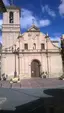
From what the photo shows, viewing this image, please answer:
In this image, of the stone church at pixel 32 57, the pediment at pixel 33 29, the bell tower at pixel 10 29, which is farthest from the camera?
the bell tower at pixel 10 29

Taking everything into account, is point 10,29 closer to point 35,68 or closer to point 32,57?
point 32,57

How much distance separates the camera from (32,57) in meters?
38.2

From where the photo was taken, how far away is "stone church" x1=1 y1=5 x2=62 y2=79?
3747 centimetres

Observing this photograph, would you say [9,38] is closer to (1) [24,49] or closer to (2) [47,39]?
(1) [24,49]

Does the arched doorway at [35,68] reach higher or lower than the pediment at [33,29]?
lower

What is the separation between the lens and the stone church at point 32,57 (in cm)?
3747

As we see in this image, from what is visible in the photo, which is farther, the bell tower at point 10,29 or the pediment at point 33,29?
the bell tower at point 10,29

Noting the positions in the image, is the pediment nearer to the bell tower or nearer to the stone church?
the stone church

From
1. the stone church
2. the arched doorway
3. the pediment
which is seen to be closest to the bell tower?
the stone church

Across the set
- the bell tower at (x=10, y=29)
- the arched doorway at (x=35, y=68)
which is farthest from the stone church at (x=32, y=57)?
the bell tower at (x=10, y=29)

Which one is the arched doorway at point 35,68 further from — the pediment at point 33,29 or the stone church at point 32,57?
the pediment at point 33,29

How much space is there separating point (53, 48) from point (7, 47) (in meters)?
9.97

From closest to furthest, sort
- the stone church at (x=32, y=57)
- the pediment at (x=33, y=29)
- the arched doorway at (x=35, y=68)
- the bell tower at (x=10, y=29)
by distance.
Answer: the stone church at (x=32, y=57)
the arched doorway at (x=35, y=68)
the pediment at (x=33, y=29)
the bell tower at (x=10, y=29)

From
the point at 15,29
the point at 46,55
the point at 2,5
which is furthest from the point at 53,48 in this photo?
the point at 2,5
